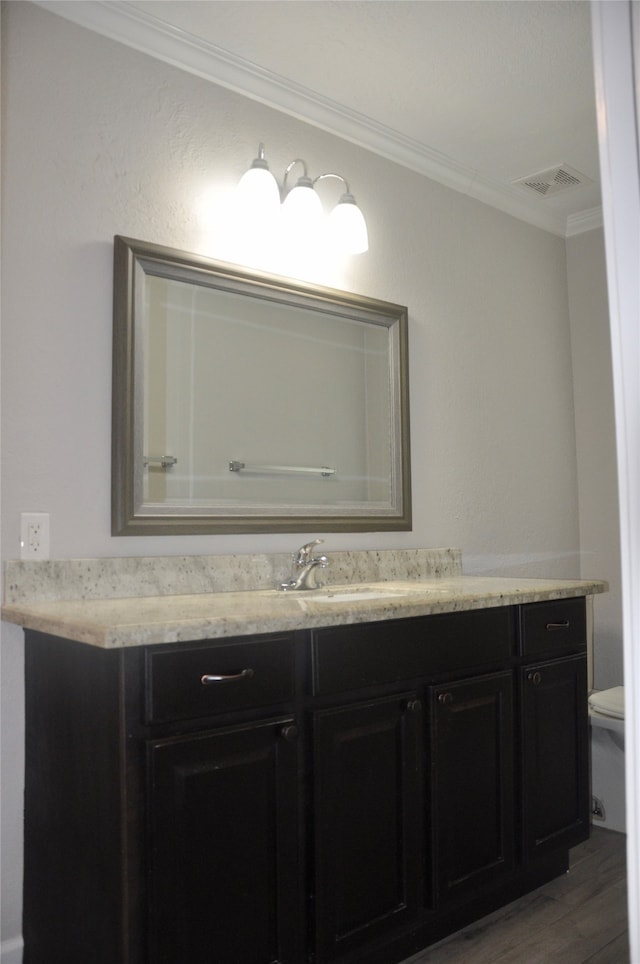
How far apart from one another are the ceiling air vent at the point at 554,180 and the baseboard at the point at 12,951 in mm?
2885

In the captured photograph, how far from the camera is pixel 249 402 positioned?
2162 millimetres

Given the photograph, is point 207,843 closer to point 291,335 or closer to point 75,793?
point 75,793

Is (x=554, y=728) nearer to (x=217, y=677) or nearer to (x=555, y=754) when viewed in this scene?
(x=555, y=754)

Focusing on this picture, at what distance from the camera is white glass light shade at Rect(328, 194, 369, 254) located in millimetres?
2348

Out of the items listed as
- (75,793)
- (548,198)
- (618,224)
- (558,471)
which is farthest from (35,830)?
(548,198)

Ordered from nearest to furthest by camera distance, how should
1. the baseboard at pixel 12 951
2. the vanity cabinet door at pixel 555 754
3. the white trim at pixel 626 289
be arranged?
the white trim at pixel 626 289, the baseboard at pixel 12 951, the vanity cabinet door at pixel 555 754

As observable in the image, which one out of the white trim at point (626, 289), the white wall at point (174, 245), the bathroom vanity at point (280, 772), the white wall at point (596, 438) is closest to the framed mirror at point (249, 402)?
the white wall at point (174, 245)

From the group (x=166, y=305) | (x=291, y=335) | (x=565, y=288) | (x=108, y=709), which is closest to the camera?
(x=108, y=709)

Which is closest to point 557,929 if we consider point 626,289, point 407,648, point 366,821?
point 366,821

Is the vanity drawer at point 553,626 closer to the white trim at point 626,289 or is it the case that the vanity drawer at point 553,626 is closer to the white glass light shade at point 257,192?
the white glass light shade at point 257,192

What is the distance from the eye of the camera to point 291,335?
229 cm

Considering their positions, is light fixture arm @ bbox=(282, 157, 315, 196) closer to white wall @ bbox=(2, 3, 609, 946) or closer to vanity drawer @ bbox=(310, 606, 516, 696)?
white wall @ bbox=(2, 3, 609, 946)

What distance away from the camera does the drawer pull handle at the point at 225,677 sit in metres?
1.37

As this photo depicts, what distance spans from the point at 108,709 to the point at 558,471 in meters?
2.40
